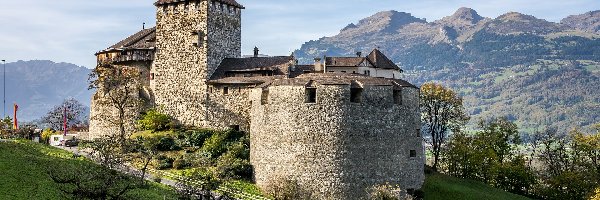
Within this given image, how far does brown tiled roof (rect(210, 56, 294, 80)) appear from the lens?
74.0 m

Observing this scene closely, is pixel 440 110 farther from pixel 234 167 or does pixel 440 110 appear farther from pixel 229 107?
pixel 234 167

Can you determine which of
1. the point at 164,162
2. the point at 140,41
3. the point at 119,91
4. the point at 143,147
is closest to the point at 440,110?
the point at 164,162

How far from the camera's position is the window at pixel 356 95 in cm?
6069

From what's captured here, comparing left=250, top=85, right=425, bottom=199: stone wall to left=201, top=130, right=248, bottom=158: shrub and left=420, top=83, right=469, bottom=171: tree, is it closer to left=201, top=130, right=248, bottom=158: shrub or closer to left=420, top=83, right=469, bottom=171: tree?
left=201, top=130, right=248, bottom=158: shrub

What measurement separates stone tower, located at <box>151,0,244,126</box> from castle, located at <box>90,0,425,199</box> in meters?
0.11

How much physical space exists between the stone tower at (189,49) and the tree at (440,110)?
24494 millimetres

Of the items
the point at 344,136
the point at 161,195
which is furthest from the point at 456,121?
the point at 161,195

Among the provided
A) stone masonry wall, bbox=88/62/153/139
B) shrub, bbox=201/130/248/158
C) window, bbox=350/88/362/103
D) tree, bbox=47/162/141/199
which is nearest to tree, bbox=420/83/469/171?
window, bbox=350/88/362/103

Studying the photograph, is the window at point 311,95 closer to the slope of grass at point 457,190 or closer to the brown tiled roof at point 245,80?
the brown tiled roof at point 245,80

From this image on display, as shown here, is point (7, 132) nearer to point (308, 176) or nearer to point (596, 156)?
point (308, 176)

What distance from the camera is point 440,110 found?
86188 millimetres

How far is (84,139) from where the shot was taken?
3270 inches

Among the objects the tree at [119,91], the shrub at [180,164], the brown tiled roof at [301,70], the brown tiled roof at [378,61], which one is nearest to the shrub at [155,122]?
the tree at [119,91]

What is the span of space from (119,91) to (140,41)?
8.00 metres
